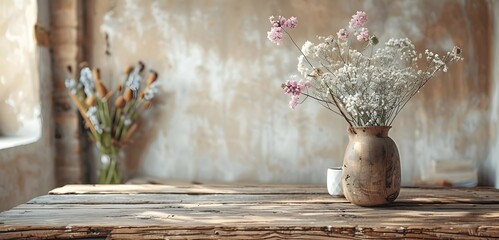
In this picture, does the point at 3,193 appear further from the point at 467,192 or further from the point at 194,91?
the point at 467,192

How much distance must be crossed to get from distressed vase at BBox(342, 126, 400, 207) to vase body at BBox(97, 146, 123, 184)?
6.73 feet

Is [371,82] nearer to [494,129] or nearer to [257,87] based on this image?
[257,87]

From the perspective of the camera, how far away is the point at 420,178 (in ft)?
12.0

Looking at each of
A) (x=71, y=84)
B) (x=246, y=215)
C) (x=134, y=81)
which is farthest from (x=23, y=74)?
(x=246, y=215)

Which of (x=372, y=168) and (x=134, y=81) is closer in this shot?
(x=372, y=168)

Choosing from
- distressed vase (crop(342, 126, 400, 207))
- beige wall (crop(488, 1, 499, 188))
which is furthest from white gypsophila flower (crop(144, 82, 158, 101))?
beige wall (crop(488, 1, 499, 188))

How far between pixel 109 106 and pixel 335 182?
6.65 ft

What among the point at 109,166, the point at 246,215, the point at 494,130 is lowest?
the point at 246,215

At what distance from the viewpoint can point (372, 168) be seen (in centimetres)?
203

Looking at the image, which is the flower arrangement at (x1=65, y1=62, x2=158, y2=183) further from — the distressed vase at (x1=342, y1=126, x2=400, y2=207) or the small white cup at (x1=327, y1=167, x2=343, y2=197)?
the distressed vase at (x1=342, y1=126, x2=400, y2=207)

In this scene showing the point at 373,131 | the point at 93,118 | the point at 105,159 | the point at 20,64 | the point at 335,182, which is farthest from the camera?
the point at 105,159

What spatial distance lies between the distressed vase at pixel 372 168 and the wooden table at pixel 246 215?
2.1 inches

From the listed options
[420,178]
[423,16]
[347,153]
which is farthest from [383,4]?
[347,153]

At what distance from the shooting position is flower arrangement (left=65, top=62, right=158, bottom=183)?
3.56 meters
